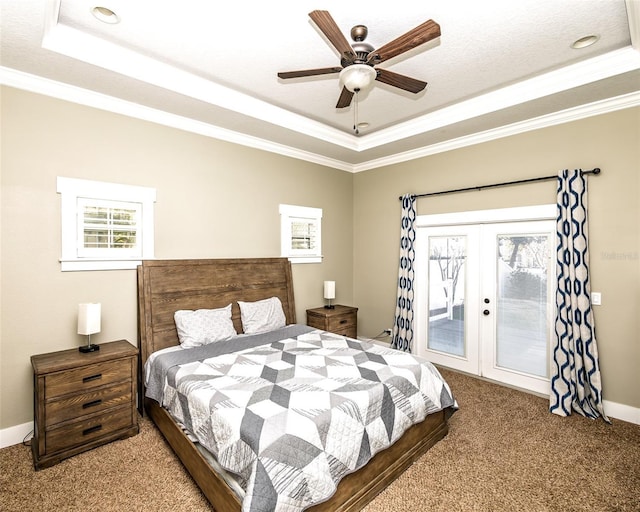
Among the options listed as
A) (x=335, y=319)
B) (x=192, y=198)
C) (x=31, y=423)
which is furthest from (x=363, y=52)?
(x=31, y=423)

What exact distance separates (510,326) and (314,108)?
10.6 feet

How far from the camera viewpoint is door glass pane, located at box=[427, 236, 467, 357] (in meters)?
4.07

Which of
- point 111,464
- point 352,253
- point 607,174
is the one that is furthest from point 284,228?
point 607,174

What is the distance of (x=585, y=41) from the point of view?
240 centimetres

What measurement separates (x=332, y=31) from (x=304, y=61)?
998mm

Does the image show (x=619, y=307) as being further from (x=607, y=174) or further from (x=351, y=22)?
(x=351, y=22)

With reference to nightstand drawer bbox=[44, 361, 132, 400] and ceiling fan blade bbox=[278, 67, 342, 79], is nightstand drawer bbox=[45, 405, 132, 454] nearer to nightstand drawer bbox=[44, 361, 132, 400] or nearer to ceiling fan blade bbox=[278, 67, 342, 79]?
nightstand drawer bbox=[44, 361, 132, 400]

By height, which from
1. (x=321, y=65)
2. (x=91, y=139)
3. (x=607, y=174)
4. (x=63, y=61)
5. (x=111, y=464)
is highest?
(x=321, y=65)

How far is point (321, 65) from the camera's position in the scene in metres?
2.74

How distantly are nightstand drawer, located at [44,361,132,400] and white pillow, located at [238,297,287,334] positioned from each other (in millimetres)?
1207

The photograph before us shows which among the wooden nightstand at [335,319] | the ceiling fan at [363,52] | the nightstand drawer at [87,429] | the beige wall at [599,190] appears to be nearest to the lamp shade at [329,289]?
the wooden nightstand at [335,319]

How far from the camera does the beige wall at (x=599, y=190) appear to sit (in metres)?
2.89

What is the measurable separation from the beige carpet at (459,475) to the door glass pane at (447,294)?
135 cm

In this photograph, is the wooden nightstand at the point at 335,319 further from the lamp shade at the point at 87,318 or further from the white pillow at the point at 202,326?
the lamp shade at the point at 87,318
